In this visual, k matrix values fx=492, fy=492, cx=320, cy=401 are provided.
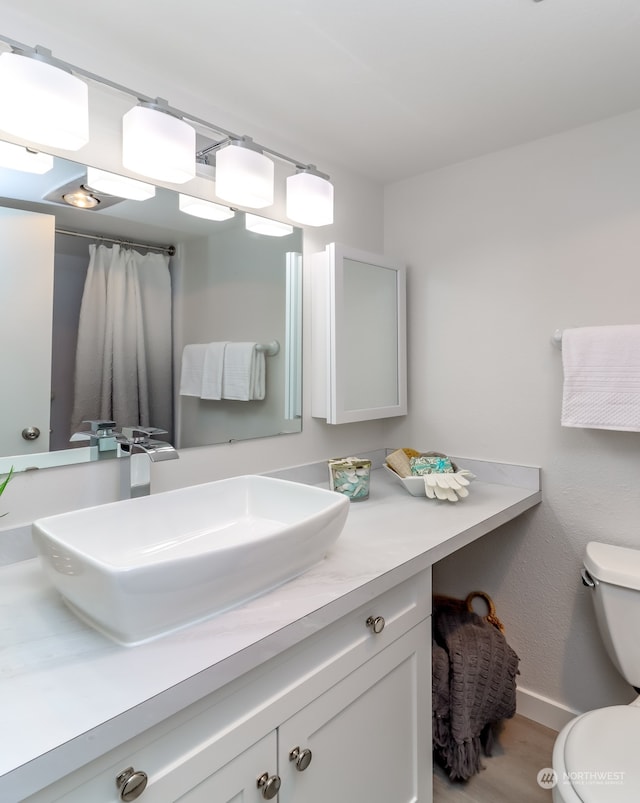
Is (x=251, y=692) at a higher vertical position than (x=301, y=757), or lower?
higher

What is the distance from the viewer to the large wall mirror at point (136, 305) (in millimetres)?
1123

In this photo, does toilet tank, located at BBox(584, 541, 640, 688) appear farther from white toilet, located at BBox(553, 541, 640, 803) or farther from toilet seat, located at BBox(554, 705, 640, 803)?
toilet seat, located at BBox(554, 705, 640, 803)

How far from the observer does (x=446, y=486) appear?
1.59m

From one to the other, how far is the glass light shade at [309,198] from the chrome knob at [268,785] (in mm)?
1446

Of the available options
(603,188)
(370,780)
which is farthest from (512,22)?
(370,780)

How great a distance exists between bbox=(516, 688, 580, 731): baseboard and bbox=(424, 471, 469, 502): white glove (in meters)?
0.82

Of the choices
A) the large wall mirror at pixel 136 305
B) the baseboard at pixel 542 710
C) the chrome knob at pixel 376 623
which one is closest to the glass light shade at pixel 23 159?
the large wall mirror at pixel 136 305

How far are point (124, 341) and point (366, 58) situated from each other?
973 millimetres

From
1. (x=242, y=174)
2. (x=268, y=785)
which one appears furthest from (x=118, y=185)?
(x=268, y=785)

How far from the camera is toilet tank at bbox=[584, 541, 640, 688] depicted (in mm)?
1371

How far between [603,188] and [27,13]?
1.65 meters

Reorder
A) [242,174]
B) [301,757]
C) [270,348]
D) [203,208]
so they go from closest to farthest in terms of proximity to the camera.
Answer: [301,757] → [242,174] → [203,208] → [270,348]

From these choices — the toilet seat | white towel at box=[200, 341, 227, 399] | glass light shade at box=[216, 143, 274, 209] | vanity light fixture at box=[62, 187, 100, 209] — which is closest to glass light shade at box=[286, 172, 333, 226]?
glass light shade at box=[216, 143, 274, 209]

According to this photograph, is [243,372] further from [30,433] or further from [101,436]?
[30,433]
